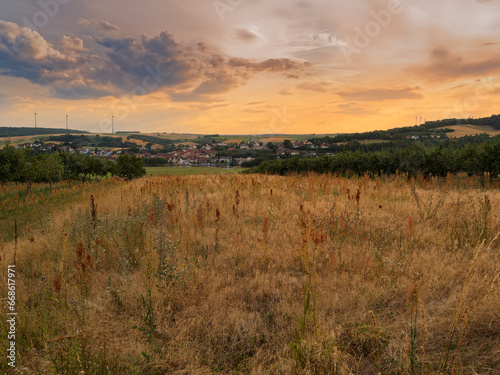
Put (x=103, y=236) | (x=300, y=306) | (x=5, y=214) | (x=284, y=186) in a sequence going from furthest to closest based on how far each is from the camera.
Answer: (x=5, y=214) → (x=284, y=186) → (x=103, y=236) → (x=300, y=306)

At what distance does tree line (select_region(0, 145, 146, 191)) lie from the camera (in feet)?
70.1

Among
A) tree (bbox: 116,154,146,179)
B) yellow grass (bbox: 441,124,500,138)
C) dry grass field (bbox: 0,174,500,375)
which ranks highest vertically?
yellow grass (bbox: 441,124,500,138)

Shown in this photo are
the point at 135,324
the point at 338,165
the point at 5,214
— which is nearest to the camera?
the point at 135,324

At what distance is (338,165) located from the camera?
2756 centimetres

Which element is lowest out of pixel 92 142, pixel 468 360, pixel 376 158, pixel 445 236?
pixel 468 360

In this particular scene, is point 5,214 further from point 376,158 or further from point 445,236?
point 376,158

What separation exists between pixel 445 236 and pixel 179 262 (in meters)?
4.94

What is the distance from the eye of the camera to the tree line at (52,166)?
2138 centimetres

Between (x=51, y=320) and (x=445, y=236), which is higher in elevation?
(x=445, y=236)

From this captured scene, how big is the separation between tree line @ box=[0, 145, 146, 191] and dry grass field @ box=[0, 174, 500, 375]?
22.0 metres

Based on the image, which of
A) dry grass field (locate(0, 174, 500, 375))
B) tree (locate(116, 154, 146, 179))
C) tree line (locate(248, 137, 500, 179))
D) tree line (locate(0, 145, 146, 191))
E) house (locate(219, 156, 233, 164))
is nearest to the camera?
dry grass field (locate(0, 174, 500, 375))

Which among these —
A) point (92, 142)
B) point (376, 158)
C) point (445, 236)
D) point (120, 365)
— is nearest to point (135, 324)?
point (120, 365)

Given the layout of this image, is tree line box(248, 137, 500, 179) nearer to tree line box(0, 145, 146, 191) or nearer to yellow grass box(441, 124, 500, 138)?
tree line box(0, 145, 146, 191)

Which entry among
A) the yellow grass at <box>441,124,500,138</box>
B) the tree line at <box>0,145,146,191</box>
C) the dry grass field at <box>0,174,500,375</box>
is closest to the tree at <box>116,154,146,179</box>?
the tree line at <box>0,145,146,191</box>
